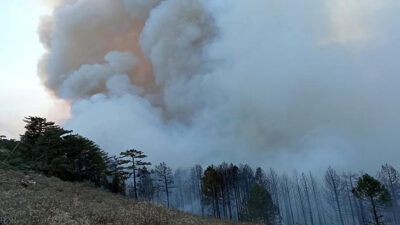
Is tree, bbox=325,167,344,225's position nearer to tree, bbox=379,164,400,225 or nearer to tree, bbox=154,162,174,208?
tree, bbox=379,164,400,225

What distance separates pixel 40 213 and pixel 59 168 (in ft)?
104

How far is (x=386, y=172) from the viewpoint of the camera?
79.9 metres

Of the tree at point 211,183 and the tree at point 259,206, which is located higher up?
the tree at point 211,183

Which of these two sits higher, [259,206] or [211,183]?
[211,183]

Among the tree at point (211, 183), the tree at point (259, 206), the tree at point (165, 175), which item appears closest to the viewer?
the tree at point (259, 206)

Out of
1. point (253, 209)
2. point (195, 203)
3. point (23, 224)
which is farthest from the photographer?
point (195, 203)

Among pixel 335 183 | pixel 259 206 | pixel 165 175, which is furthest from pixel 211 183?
pixel 335 183

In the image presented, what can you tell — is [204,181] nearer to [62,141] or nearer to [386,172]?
[62,141]

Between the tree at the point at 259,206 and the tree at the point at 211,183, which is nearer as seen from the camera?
the tree at the point at 259,206

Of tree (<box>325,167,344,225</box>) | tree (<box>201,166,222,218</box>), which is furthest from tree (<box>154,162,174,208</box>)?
tree (<box>325,167,344,225</box>)

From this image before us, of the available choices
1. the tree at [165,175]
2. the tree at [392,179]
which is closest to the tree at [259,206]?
the tree at [165,175]

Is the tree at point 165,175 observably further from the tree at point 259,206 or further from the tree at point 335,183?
the tree at point 335,183

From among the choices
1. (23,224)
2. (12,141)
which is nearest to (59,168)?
(12,141)

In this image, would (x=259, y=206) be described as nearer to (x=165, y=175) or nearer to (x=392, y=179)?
(x=165, y=175)
